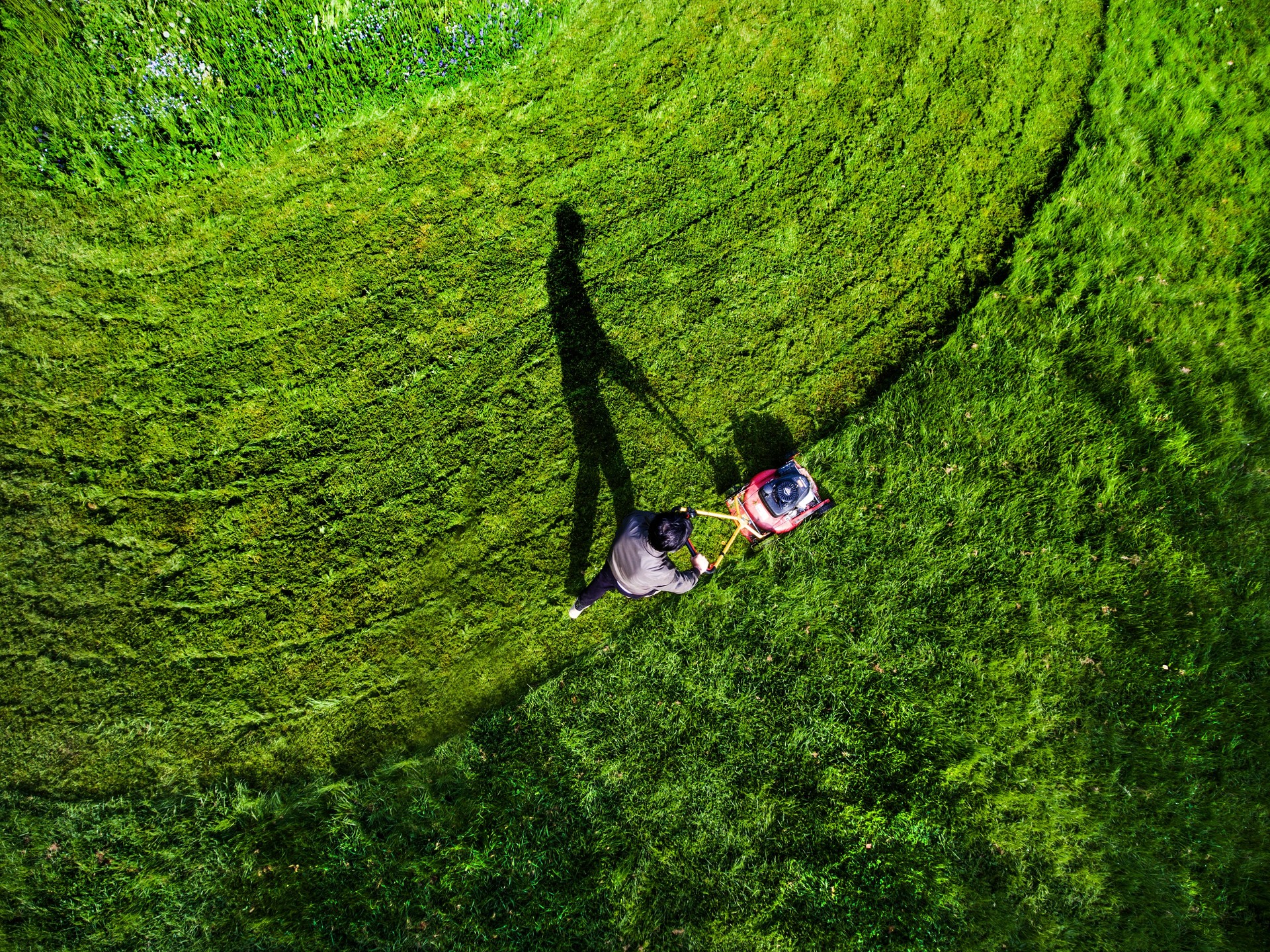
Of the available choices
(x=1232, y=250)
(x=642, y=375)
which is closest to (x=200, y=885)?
(x=642, y=375)

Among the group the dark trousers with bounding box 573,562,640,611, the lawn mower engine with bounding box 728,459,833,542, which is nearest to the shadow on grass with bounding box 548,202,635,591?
the dark trousers with bounding box 573,562,640,611

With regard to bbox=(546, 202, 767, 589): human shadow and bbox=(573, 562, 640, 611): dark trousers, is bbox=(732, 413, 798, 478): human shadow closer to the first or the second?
bbox=(546, 202, 767, 589): human shadow

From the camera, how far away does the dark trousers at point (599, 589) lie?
5109 mm

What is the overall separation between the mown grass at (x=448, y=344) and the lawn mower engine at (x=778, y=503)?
21.4 inches

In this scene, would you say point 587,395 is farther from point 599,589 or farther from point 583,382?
point 599,589

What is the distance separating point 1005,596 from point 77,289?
395 inches

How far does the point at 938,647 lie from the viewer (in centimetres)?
557

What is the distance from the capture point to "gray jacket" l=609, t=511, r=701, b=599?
454cm

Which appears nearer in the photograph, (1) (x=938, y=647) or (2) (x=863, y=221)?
(1) (x=938, y=647)

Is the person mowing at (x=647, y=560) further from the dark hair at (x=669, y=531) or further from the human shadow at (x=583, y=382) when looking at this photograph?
the human shadow at (x=583, y=382)

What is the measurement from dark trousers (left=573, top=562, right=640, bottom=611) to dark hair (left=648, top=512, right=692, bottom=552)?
2.74ft

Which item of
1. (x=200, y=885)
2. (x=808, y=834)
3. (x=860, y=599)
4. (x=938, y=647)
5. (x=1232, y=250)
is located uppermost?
(x=200, y=885)

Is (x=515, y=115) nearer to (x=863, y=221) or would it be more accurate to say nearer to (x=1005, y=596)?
(x=863, y=221)

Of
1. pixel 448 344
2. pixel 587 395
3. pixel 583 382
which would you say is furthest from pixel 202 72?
pixel 587 395
